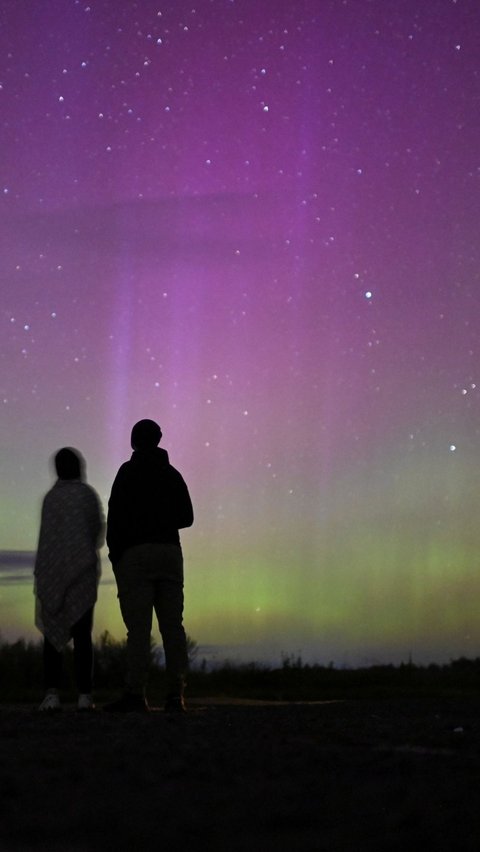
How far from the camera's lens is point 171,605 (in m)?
9.75

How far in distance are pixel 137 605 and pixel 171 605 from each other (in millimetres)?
282

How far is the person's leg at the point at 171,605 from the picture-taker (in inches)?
380

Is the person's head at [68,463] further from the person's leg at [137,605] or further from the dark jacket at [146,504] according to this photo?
the person's leg at [137,605]

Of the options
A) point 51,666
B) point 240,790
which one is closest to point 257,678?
point 51,666

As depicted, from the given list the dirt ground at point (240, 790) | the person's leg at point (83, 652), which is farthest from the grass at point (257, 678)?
the dirt ground at point (240, 790)

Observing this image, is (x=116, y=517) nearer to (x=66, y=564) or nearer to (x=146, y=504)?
(x=146, y=504)

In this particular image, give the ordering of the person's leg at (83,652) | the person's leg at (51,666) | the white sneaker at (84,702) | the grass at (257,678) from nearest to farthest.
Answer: the white sneaker at (84,702)
the person's leg at (83,652)
the person's leg at (51,666)
the grass at (257,678)

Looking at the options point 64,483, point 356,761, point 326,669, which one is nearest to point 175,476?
point 64,483

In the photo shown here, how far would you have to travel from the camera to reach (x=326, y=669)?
18.6 metres

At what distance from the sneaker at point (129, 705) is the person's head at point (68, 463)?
1.83 meters

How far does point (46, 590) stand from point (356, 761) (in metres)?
5.72

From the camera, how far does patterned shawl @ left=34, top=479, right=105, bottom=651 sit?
988 cm

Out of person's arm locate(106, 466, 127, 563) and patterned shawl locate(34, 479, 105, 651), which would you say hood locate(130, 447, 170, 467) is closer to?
person's arm locate(106, 466, 127, 563)

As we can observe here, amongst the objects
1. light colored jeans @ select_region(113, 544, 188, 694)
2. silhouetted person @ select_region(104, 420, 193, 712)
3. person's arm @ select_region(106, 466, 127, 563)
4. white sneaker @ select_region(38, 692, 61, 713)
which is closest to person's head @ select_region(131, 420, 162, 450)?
silhouetted person @ select_region(104, 420, 193, 712)
